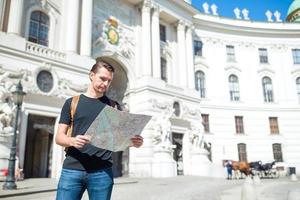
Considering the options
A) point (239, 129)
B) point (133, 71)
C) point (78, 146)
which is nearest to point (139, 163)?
point (133, 71)

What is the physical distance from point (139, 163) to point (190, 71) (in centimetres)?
1168

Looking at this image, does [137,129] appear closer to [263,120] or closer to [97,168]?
[97,168]

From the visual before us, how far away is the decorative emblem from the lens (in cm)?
2461

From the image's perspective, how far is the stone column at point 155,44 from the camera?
2639 centimetres

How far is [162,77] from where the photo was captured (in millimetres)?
28844

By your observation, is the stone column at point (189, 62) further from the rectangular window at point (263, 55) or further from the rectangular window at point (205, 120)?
the rectangular window at point (263, 55)

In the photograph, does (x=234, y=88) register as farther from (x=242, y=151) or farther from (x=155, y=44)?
(x=155, y=44)

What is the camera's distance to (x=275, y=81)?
36.6m

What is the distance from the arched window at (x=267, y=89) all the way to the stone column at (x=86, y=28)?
23.5m

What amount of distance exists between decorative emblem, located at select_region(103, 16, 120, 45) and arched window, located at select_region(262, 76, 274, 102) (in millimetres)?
20315

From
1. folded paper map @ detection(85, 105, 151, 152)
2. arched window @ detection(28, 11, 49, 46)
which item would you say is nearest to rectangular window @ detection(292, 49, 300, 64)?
arched window @ detection(28, 11, 49, 46)

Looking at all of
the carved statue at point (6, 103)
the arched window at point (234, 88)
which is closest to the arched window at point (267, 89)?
the arched window at point (234, 88)

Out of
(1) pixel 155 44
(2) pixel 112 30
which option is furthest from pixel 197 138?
(2) pixel 112 30

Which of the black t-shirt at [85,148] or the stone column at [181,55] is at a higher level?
the stone column at [181,55]
